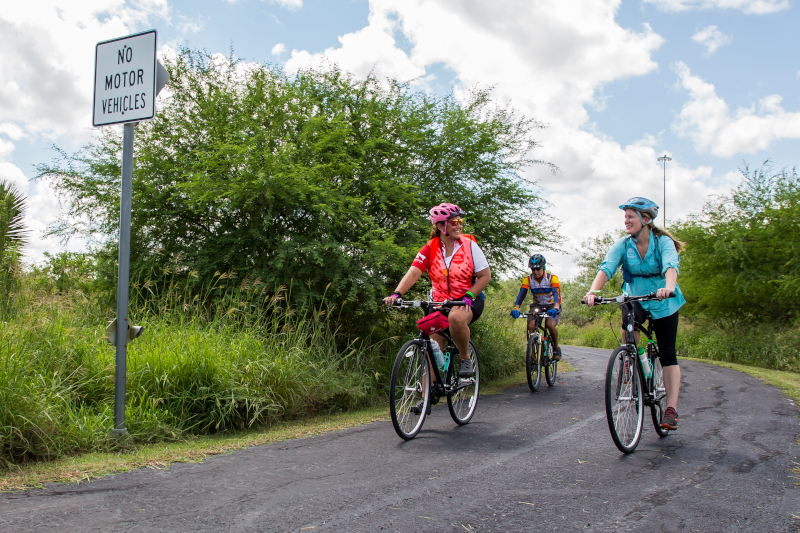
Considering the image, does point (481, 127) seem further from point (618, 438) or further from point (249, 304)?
point (618, 438)

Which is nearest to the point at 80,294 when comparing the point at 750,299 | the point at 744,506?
the point at 744,506

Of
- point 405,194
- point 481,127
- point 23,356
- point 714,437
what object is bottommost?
point 714,437

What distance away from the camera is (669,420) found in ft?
18.0

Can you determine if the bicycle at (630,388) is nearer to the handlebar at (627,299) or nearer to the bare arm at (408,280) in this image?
the handlebar at (627,299)

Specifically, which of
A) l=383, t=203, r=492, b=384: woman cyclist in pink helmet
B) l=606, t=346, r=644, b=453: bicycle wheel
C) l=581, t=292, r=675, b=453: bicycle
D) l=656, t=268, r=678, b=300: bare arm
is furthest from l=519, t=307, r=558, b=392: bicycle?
l=656, t=268, r=678, b=300: bare arm

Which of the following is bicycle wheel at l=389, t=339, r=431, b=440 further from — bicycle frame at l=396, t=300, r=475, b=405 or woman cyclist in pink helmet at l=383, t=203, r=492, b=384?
woman cyclist in pink helmet at l=383, t=203, r=492, b=384

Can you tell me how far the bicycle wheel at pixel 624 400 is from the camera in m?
4.84

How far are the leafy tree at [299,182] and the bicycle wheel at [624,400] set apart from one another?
12.9 feet

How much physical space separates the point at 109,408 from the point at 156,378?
1.68ft

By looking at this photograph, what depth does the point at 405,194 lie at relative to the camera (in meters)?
9.22

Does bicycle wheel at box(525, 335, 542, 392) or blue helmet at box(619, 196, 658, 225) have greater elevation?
blue helmet at box(619, 196, 658, 225)

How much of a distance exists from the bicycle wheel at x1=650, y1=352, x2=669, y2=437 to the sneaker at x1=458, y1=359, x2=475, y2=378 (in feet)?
6.14

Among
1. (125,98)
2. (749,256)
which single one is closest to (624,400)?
(125,98)

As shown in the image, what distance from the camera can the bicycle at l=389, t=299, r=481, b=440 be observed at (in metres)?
5.46
